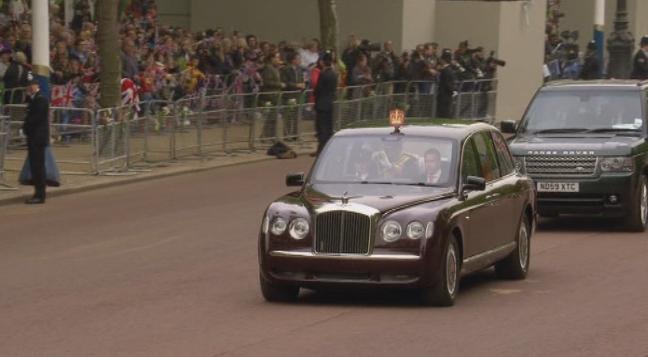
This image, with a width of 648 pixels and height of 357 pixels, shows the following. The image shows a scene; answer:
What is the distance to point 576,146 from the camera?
19.6 meters

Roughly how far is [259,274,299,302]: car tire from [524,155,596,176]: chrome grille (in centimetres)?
683

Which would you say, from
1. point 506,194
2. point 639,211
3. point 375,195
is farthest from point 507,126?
point 375,195

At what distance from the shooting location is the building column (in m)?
24.9

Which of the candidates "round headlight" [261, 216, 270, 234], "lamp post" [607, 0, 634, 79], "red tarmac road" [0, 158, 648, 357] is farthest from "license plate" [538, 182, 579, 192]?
"lamp post" [607, 0, 634, 79]

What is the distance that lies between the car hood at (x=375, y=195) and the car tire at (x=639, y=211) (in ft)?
21.0

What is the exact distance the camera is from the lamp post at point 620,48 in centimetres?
3806

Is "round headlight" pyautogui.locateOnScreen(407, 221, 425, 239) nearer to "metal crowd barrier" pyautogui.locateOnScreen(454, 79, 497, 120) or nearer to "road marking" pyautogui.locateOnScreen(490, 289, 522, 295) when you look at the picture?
"road marking" pyautogui.locateOnScreen(490, 289, 522, 295)

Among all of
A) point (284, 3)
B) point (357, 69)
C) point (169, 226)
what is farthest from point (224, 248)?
point (284, 3)

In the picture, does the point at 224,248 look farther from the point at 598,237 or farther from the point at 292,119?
the point at 292,119

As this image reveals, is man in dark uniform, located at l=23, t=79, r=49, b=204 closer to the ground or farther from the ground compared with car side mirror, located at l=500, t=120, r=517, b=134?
closer to the ground

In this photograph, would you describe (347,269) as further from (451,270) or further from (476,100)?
(476,100)

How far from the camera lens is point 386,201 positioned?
1305cm

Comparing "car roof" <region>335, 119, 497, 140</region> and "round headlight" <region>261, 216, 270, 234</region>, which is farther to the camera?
"car roof" <region>335, 119, 497, 140</region>

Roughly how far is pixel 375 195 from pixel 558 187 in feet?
22.2
